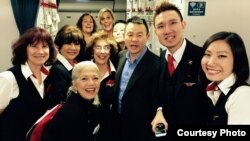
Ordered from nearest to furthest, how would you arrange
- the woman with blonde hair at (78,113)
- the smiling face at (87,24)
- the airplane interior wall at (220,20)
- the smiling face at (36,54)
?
the woman with blonde hair at (78,113) → the smiling face at (36,54) → the airplane interior wall at (220,20) → the smiling face at (87,24)

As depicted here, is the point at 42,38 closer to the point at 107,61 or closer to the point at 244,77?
the point at 107,61

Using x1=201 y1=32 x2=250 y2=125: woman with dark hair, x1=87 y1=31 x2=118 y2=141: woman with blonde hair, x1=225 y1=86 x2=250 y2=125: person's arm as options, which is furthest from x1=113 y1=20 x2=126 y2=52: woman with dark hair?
x1=225 y1=86 x2=250 y2=125: person's arm

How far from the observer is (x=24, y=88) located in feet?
7.01

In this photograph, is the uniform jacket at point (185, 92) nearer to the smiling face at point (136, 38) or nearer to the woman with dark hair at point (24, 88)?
the smiling face at point (136, 38)

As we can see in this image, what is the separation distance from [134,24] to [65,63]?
2.42 ft

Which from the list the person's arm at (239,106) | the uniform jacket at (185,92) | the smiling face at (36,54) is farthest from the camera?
the smiling face at (36,54)

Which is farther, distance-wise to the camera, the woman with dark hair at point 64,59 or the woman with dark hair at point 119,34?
the woman with dark hair at point 119,34

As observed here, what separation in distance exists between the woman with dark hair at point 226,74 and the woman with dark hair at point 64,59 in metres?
1.24

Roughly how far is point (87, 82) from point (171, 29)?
0.71 metres

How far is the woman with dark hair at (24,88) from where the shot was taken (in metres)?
2.09

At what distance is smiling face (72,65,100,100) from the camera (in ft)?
6.39

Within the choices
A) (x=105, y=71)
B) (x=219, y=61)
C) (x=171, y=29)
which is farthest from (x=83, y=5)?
(x=219, y=61)

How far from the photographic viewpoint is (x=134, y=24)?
234cm

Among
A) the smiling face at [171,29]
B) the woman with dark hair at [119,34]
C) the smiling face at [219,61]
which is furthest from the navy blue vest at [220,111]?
the woman with dark hair at [119,34]
